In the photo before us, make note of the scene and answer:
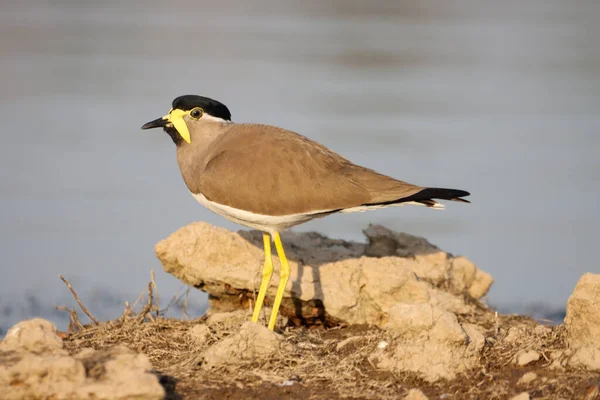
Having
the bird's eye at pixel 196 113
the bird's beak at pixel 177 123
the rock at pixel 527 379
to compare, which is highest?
the bird's eye at pixel 196 113

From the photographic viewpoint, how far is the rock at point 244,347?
5.38m

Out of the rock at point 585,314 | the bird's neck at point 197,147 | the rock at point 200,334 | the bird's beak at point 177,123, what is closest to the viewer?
the rock at point 585,314

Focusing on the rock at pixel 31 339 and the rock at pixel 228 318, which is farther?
the rock at pixel 228 318

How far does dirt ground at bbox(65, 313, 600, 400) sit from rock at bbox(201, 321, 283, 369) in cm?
5

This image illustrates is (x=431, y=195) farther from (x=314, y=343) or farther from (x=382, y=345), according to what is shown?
(x=382, y=345)

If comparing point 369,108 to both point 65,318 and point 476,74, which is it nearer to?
point 476,74

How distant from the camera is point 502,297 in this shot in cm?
897

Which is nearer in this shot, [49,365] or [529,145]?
[49,365]

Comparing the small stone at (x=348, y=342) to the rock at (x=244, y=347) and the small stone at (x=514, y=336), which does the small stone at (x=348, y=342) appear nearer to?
the rock at (x=244, y=347)

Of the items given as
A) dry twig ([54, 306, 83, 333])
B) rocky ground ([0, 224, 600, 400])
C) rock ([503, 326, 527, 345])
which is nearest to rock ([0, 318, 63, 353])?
rocky ground ([0, 224, 600, 400])

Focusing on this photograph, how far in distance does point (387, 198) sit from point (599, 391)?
204 centimetres

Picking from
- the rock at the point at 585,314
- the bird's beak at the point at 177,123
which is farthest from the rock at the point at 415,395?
the bird's beak at the point at 177,123

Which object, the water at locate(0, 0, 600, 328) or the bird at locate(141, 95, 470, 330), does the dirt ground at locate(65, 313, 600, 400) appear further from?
the water at locate(0, 0, 600, 328)

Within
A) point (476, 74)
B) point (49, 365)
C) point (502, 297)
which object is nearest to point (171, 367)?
point (49, 365)
